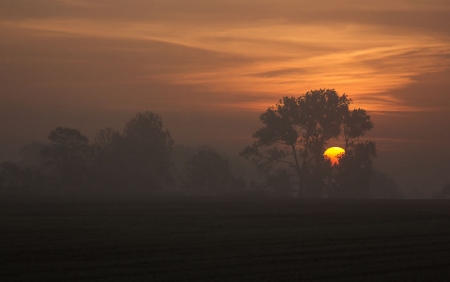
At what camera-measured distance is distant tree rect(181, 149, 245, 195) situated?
8875cm

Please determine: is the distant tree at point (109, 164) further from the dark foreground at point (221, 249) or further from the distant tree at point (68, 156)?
the dark foreground at point (221, 249)

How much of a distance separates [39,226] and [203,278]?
13.3 metres

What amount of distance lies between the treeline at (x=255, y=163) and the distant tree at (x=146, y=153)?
129 mm

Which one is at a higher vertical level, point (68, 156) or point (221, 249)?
point (68, 156)

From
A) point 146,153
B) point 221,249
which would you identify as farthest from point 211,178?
point 221,249

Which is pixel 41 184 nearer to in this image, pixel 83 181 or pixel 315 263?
pixel 83 181

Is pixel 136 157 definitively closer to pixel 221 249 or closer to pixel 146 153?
pixel 146 153

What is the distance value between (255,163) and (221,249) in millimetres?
59773

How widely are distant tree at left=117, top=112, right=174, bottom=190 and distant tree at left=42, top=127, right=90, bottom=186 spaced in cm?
532

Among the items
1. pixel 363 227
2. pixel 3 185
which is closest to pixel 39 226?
pixel 363 227

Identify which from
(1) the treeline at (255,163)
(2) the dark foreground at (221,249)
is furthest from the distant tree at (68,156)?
(2) the dark foreground at (221,249)

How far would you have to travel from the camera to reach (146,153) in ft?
303

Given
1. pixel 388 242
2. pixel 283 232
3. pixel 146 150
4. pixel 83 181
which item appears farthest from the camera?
pixel 146 150

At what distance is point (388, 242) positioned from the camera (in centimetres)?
2044
